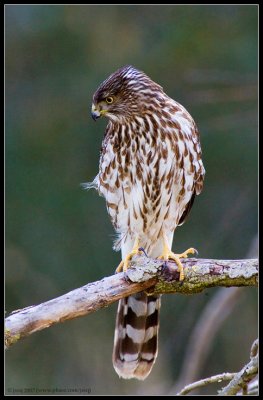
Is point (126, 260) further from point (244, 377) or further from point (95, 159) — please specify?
point (95, 159)

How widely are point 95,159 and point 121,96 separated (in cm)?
330

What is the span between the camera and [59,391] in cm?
709

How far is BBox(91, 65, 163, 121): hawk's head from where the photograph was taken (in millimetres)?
5027

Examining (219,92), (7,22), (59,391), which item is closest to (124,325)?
(59,391)

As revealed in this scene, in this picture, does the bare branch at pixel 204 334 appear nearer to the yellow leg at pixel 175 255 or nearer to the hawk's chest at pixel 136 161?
the yellow leg at pixel 175 255

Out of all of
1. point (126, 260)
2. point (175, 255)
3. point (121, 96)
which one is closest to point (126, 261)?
A: point (126, 260)

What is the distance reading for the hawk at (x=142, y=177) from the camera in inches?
195

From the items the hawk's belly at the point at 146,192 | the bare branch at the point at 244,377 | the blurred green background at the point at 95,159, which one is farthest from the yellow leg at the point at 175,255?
the blurred green background at the point at 95,159

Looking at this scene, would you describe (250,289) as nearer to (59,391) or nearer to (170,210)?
(59,391)

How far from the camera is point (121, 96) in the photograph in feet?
16.7

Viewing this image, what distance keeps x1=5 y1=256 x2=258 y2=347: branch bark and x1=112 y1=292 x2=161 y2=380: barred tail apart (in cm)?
82

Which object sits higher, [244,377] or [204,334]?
[204,334]

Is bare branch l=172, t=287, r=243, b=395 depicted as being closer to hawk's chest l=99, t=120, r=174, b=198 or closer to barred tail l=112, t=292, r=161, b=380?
barred tail l=112, t=292, r=161, b=380

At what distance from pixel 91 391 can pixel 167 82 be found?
3.27 m
